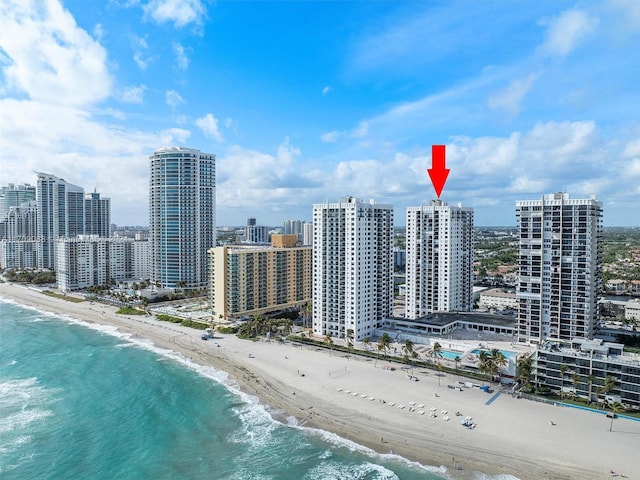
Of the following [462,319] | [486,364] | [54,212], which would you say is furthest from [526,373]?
[54,212]

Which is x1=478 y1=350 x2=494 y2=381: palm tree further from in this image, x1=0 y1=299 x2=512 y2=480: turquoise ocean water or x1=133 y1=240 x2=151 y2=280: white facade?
x1=133 y1=240 x2=151 y2=280: white facade

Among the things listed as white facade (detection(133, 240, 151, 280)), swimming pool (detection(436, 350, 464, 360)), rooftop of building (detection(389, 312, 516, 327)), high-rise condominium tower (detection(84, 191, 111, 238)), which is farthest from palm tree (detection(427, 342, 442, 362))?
high-rise condominium tower (detection(84, 191, 111, 238))

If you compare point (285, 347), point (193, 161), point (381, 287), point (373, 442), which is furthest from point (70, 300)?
point (373, 442)

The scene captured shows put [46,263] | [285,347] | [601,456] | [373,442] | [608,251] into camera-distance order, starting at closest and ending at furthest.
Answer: [601,456]
[373,442]
[285,347]
[46,263]
[608,251]

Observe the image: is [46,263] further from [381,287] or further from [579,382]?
[579,382]

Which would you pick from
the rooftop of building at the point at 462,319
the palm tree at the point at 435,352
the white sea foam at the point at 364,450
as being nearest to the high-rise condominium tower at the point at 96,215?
the rooftop of building at the point at 462,319

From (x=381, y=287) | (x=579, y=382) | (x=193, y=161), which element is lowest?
(x=579, y=382)

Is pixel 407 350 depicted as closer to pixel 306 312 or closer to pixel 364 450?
pixel 364 450
